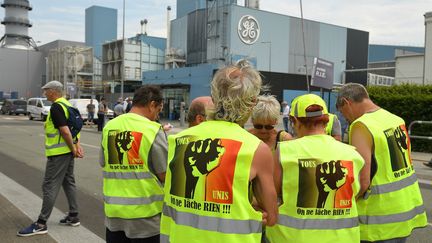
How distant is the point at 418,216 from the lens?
9.94 ft

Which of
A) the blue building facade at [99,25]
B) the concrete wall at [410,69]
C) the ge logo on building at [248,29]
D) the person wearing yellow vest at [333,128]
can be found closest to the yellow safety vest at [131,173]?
the person wearing yellow vest at [333,128]

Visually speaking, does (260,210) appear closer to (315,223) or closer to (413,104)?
(315,223)

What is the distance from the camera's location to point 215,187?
207cm

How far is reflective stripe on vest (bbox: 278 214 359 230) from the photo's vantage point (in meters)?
2.35

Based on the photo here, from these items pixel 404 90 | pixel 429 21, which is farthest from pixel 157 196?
pixel 429 21

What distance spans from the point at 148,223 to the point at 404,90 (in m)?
16.1

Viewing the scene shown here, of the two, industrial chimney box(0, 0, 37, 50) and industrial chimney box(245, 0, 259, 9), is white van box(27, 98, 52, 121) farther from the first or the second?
industrial chimney box(0, 0, 37, 50)

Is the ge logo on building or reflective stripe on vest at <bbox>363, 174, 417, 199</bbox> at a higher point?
the ge logo on building

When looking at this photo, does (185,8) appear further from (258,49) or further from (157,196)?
(157,196)

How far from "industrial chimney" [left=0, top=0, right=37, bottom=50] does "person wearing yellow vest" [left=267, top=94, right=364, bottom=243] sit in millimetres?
95924

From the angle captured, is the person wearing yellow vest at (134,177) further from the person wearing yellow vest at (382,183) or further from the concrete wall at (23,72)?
the concrete wall at (23,72)

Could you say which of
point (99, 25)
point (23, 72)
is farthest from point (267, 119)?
point (23, 72)

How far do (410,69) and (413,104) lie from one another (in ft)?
63.4

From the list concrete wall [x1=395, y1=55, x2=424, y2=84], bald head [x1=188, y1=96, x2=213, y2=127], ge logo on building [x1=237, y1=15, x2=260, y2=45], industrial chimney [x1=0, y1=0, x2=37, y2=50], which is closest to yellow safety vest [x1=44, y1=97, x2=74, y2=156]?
bald head [x1=188, y1=96, x2=213, y2=127]
